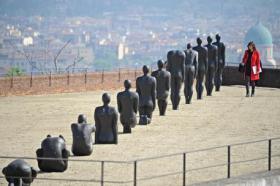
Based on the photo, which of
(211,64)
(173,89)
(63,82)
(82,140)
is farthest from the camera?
(63,82)

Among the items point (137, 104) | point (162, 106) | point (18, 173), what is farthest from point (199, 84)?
point (18, 173)

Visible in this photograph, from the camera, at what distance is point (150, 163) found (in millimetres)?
23922

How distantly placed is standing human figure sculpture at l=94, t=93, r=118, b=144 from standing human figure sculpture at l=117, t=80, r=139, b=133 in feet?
6.76

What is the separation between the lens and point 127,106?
28734mm

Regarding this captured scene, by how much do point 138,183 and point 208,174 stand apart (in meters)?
1.71

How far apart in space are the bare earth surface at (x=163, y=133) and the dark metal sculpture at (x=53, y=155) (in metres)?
0.21

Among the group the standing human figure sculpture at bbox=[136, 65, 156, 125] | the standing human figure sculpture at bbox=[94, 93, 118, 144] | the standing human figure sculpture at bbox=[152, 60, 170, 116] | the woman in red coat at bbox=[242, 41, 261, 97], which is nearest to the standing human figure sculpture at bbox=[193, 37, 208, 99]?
the woman in red coat at bbox=[242, 41, 261, 97]

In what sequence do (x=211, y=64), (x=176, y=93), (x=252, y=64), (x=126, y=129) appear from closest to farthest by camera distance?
1. (x=126, y=129)
2. (x=176, y=93)
3. (x=252, y=64)
4. (x=211, y=64)

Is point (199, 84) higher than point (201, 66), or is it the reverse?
point (201, 66)

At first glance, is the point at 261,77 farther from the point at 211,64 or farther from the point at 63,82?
the point at 63,82

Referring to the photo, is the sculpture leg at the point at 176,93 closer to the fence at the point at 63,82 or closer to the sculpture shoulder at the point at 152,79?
the sculpture shoulder at the point at 152,79

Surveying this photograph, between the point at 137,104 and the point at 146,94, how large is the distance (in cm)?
224

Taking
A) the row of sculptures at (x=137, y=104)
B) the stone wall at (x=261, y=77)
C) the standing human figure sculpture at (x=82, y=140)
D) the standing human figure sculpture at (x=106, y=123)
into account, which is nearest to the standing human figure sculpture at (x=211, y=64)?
the row of sculptures at (x=137, y=104)

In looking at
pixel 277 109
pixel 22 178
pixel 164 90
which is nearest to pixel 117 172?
pixel 22 178
